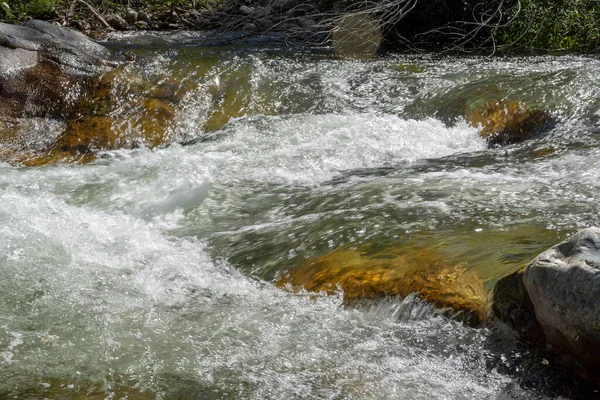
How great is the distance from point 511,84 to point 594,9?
2.90 meters

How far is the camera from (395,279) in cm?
337

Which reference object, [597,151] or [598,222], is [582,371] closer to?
[598,222]

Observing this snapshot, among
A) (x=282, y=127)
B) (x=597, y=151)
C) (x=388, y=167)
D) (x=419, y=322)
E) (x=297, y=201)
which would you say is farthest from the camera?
(x=282, y=127)

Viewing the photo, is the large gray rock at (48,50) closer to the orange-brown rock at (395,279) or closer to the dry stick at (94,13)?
the dry stick at (94,13)

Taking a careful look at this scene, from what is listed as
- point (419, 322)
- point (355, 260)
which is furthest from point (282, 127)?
point (419, 322)

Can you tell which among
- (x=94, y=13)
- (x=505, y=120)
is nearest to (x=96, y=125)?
(x=505, y=120)

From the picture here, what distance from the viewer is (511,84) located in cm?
726

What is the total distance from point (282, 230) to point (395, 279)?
114 cm

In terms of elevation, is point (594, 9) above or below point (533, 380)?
above

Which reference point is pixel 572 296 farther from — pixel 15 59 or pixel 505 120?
pixel 15 59

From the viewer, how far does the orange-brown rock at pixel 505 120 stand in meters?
6.56

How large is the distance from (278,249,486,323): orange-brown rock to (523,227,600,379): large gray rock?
35 cm

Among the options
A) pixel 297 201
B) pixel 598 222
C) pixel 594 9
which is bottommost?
pixel 297 201

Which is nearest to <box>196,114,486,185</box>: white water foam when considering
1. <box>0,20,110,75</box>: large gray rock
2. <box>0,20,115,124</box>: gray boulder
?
<box>0,20,115,124</box>: gray boulder
